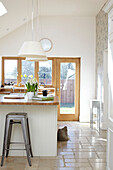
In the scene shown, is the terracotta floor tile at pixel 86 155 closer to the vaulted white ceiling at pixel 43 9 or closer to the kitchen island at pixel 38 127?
the kitchen island at pixel 38 127

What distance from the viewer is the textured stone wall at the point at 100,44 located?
221 inches

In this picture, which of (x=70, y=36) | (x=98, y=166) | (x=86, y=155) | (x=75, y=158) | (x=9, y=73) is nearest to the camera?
(x=98, y=166)

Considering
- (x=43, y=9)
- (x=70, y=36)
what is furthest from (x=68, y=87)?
(x=43, y=9)

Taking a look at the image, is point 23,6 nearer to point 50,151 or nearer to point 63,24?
point 63,24

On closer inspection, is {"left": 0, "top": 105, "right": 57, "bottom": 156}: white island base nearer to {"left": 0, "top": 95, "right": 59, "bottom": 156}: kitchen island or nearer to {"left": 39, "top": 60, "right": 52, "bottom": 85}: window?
{"left": 0, "top": 95, "right": 59, "bottom": 156}: kitchen island

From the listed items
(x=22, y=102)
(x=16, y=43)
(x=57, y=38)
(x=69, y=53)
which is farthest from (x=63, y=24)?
(x=22, y=102)

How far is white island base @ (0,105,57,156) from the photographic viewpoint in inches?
150

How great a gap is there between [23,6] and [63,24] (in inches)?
70.4

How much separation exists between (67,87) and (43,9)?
245 cm

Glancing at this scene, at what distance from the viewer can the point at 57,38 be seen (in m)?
6.71

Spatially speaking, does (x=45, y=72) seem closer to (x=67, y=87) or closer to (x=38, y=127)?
(x=67, y=87)

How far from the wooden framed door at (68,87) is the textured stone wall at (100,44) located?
2.61ft

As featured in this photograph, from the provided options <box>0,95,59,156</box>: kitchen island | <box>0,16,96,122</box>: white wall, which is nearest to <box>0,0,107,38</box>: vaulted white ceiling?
<box>0,16,96,122</box>: white wall

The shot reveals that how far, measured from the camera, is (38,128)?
3.84 metres
